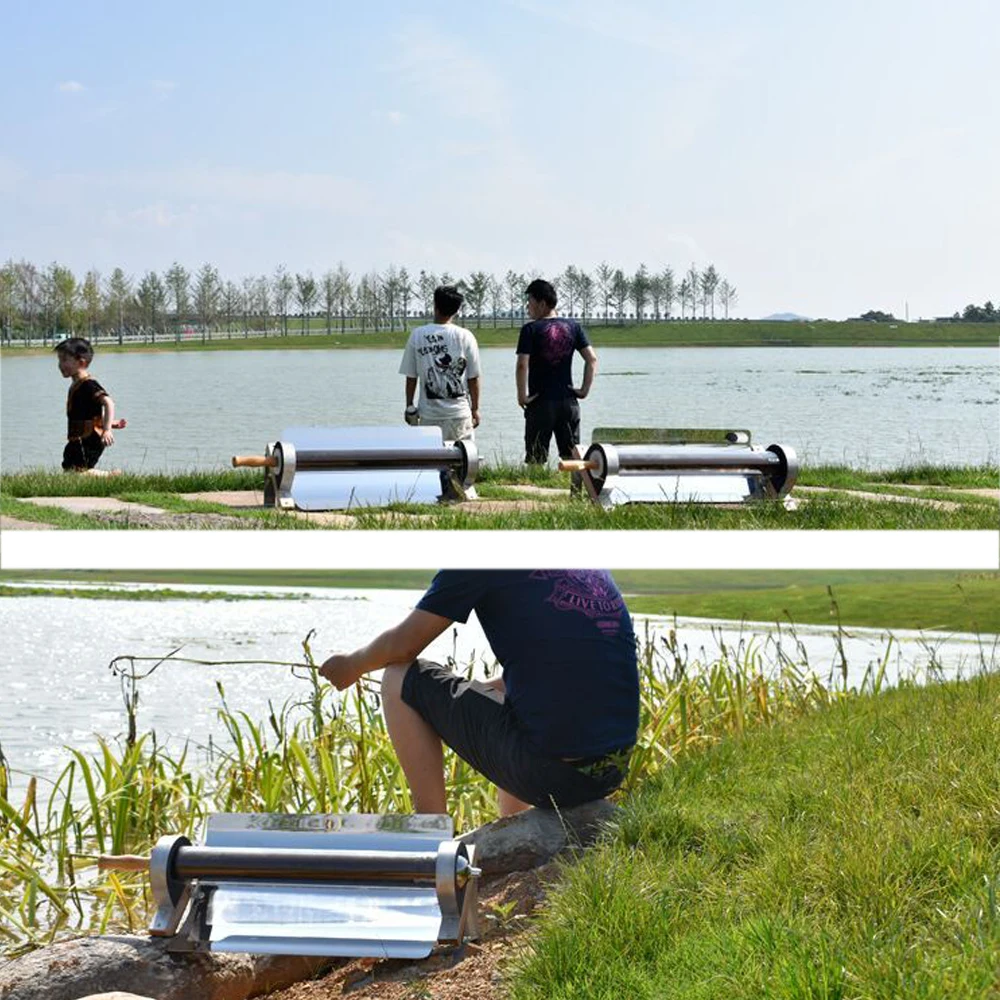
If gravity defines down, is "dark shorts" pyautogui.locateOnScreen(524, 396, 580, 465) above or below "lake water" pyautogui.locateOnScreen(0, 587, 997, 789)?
above

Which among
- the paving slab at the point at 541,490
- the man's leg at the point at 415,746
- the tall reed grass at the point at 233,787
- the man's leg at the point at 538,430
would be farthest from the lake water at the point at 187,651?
the man's leg at the point at 538,430

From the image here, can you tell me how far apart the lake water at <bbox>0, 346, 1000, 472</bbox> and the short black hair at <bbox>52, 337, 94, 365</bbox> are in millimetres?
705

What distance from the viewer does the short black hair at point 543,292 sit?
26.6 ft

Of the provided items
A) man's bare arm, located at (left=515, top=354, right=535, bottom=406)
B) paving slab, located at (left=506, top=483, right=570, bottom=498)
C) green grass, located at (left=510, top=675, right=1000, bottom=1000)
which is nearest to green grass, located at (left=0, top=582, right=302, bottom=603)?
green grass, located at (left=510, top=675, right=1000, bottom=1000)

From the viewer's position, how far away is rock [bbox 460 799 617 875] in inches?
165

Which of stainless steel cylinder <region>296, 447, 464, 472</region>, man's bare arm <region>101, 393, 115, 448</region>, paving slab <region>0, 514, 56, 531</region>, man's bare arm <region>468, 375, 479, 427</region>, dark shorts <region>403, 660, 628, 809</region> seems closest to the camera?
dark shorts <region>403, 660, 628, 809</region>

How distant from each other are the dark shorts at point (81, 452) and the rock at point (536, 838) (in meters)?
4.12

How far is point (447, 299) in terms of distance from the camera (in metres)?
7.61

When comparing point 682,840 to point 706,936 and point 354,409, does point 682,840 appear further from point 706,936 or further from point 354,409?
point 354,409

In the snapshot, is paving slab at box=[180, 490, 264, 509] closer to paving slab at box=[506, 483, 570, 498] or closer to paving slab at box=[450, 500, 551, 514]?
paving slab at box=[450, 500, 551, 514]

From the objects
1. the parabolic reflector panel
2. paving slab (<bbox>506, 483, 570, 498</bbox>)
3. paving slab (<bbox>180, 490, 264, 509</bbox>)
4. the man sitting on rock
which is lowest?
the parabolic reflector panel

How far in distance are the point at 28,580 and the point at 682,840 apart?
6.18ft

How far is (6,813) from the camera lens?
183 inches

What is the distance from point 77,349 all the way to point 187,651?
1.79m
